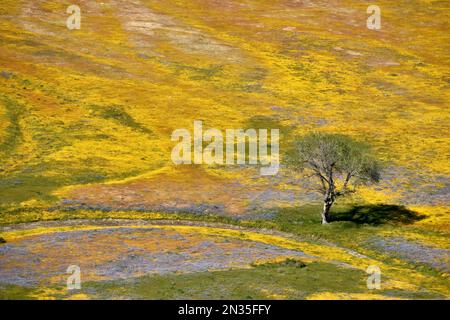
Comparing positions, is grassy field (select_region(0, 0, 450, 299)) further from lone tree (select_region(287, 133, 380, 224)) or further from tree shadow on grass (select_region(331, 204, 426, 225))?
lone tree (select_region(287, 133, 380, 224))

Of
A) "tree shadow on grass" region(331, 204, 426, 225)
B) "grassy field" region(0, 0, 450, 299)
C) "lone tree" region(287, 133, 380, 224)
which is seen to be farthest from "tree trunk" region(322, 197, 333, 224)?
"grassy field" region(0, 0, 450, 299)

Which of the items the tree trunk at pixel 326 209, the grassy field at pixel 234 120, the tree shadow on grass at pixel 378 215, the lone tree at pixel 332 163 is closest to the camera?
the grassy field at pixel 234 120

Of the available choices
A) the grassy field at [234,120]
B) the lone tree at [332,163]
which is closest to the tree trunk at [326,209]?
the lone tree at [332,163]

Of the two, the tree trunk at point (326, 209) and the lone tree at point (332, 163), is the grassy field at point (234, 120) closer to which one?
the tree trunk at point (326, 209)

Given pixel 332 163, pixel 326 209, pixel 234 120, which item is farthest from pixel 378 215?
pixel 234 120
